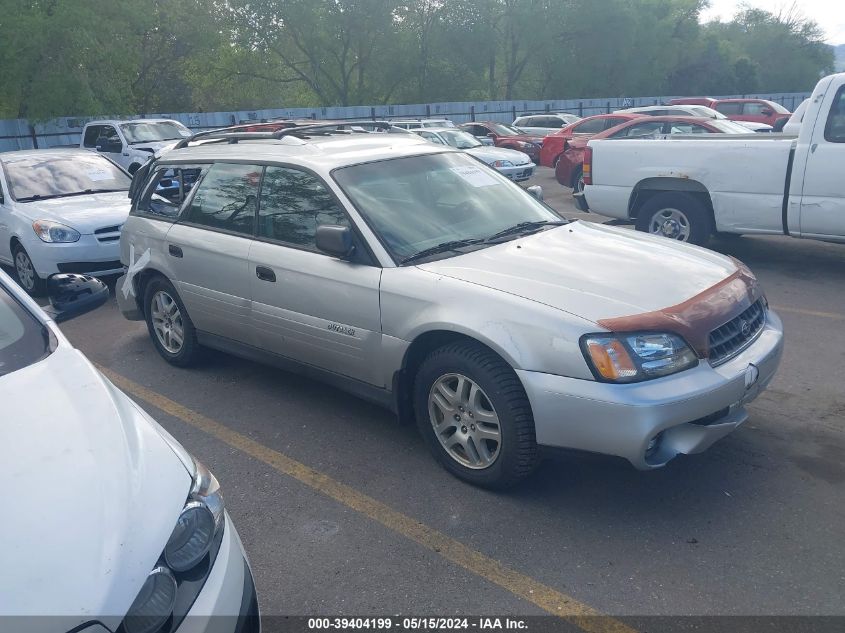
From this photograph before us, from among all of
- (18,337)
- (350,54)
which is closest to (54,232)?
(18,337)

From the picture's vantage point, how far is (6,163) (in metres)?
8.87

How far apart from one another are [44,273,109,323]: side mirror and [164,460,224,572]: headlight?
4.65ft

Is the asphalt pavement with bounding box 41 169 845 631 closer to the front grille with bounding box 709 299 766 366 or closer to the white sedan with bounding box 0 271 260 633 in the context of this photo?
the front grille with bounding box 709 299 766 366

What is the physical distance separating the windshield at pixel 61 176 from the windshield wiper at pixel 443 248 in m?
6.32

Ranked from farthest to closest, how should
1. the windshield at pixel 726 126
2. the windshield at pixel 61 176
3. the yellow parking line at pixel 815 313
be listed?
1. the windshield at pixel 726 126
2. the windshield at pixel 61 176
3. the yellow parking line at pixel 815 313

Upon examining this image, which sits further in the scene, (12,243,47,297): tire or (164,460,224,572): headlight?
(12,243,47,297): tire

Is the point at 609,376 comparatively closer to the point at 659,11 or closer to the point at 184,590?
the point at 184,590

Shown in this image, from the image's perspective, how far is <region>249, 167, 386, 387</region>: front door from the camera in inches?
162

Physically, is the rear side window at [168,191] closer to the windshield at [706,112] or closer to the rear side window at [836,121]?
the rear side window at [836,121]

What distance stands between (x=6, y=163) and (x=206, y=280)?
17.7 ft

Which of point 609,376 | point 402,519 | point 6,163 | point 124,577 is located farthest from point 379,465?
point 6,163

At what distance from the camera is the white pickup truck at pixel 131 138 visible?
15953 mm

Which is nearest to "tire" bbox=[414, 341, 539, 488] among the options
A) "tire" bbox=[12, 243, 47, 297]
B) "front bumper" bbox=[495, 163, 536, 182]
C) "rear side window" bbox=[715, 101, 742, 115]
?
"tire" bbox=[12, 243, 47, 297]

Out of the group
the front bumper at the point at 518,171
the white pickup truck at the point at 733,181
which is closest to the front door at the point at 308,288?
the white pickup truck at the point at 733,181
